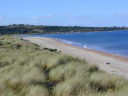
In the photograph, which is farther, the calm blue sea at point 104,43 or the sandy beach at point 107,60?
the calm blue sea at point 104,43

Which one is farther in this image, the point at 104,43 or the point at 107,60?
the point at 104,43

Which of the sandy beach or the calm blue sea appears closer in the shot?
the sandy beach

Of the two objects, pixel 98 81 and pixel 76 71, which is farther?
pixel 76 71

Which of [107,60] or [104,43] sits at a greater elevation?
[107,60]

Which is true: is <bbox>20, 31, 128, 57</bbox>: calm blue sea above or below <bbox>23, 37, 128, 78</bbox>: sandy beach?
below

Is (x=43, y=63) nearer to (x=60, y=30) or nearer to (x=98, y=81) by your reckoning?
(x=98, y=81)

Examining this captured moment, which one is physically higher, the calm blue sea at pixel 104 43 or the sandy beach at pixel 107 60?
the sandy beach at pixel 107 60

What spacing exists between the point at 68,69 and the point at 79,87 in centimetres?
220

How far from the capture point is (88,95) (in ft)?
15.3

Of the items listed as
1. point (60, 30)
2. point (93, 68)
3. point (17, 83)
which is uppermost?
point (17, 83)

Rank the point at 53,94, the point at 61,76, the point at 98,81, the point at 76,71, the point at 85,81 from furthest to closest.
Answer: the point at 76,71 → the point at 61,76 → the point at 98,81 → the point at 85,81 → the point at 53,94

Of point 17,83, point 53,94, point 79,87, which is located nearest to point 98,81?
point 79,87

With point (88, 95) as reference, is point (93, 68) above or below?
below

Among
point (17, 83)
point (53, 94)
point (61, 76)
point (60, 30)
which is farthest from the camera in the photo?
point (60, 30)
